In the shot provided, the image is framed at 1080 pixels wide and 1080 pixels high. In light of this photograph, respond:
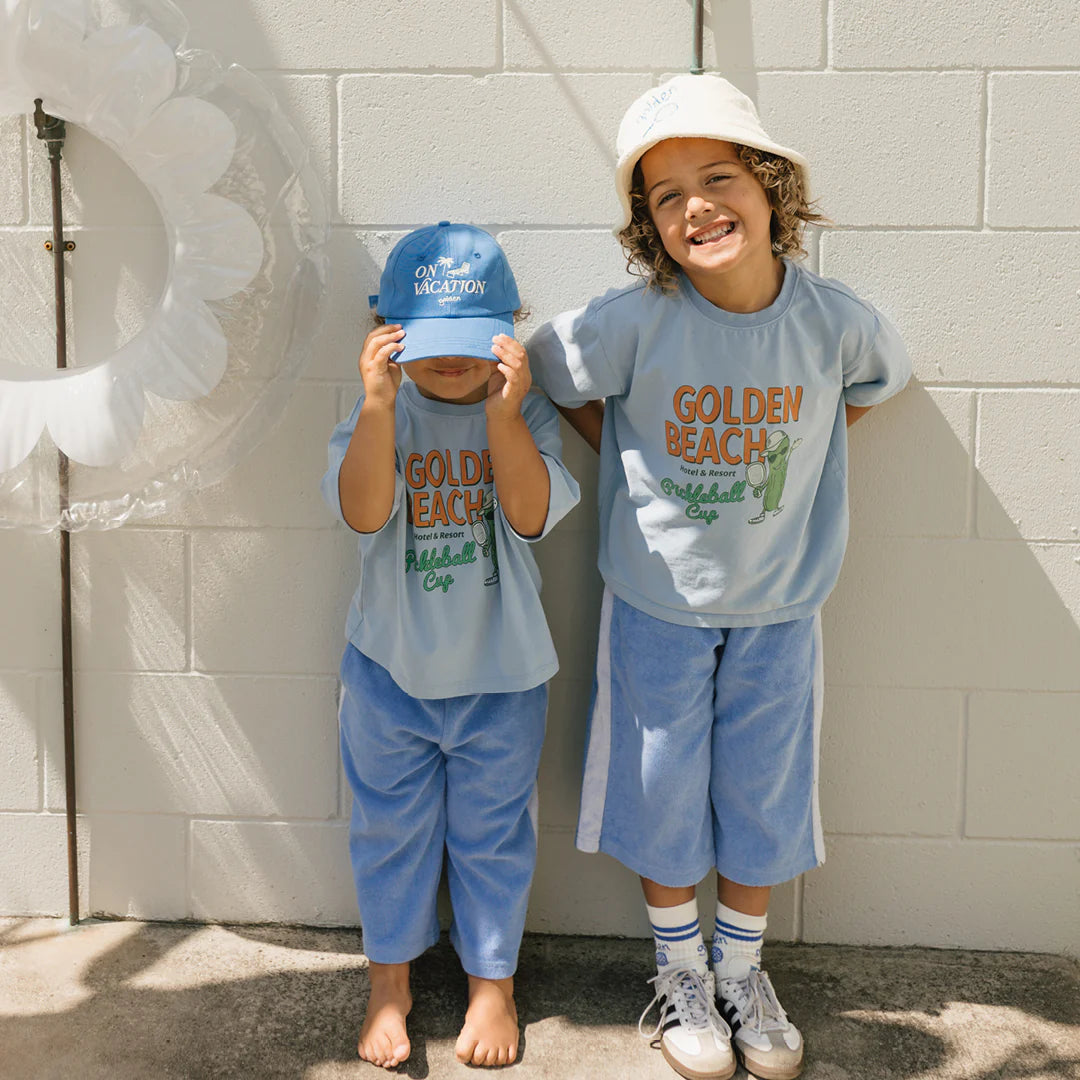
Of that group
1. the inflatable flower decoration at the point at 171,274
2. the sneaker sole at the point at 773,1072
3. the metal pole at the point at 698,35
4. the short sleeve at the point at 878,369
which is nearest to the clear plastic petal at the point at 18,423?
the inflatable flower decoration at the point at 171,274

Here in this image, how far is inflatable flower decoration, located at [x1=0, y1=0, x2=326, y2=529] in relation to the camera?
1.79 meters

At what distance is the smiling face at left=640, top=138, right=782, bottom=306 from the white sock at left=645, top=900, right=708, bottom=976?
109 centimetres

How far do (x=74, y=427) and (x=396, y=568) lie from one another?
22.6 inches

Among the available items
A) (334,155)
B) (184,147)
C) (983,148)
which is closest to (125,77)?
(184,147)

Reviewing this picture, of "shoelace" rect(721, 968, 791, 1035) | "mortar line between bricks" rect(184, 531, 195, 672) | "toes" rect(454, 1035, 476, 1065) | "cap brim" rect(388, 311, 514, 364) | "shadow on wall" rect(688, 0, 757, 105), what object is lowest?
"toes" rect(454, 1035, 476, 1065)

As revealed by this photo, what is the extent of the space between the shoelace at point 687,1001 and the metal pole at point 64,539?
1136mm

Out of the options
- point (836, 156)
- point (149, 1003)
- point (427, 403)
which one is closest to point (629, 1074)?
point (149, 1003)

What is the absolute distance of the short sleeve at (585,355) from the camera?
1.90m

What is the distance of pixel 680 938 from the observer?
79.6 inches

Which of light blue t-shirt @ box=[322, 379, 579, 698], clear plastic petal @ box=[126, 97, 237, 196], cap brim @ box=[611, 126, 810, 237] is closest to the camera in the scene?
cap brim @ box=[611, 126, 810, 237]

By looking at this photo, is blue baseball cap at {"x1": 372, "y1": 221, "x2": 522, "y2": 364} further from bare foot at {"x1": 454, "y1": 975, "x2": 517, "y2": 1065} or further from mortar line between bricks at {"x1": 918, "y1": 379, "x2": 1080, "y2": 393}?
bare foot at {"x1": 454, "y1": 975, "x2": 517, "y2": 1065}

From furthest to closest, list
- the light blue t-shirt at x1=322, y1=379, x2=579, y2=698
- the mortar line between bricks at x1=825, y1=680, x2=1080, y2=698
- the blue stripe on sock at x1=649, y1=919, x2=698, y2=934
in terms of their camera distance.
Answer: the mortar line between bricks at x1=825, y1=680, x2=1080, y2=698 → the blue stripe on sock at x1=649, y1=919, x2=698, y2=934 → the light blue t-shirt at x1=322, y1=379, x2=579, y2=698

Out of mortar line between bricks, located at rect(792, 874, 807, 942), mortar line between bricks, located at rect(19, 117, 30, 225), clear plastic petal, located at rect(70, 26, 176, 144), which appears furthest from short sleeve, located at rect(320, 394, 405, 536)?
mortar line between bricks, located at rect(792, 874, 807, 942)

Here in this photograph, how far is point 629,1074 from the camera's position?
187 cm
